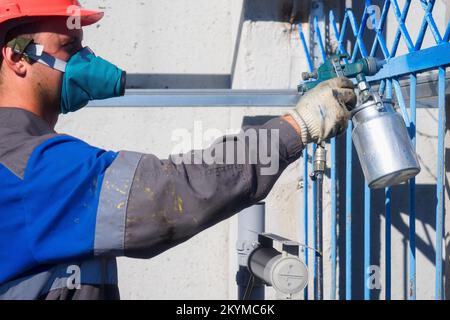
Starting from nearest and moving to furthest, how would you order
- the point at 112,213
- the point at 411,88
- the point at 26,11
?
the point at 112,213 → the point at 26,11 → the point at 411,88

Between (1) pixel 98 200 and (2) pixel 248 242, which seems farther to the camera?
(2) pixel 248 242

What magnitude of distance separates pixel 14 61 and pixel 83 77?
176 mm

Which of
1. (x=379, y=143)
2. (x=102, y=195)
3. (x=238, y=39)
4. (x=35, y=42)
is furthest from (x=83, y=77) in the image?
(x=238, y=39)

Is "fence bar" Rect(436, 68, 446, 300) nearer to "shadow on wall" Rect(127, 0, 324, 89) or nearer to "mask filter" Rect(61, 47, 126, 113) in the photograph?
"mask filter" Rect(61, 47, 126, 113)

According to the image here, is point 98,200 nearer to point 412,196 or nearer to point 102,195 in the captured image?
point 102,195

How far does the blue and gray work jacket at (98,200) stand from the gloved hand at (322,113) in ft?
0.42

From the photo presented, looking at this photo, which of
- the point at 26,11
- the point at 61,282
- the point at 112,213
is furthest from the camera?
the point at 26,11

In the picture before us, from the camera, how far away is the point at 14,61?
151 cm

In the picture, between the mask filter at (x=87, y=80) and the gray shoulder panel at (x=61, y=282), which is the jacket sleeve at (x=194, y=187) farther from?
the mask filter at (x=87, y=80)

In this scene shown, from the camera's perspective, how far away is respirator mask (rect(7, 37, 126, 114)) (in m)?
1.55

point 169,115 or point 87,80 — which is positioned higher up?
point 169,115

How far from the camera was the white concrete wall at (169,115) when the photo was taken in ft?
10.2

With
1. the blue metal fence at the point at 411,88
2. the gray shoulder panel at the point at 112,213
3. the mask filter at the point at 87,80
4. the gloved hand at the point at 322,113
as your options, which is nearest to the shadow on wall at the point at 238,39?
the blue metal fence at the point at 411,88
